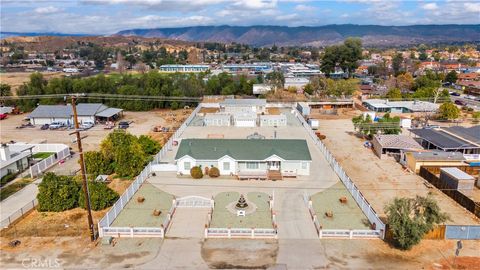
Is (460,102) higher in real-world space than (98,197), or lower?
lower

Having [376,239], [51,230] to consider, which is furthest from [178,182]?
[376,239]

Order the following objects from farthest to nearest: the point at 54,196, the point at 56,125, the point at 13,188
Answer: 1. the point at 56,125
2. the point at 13,188
3. the point at 54,196

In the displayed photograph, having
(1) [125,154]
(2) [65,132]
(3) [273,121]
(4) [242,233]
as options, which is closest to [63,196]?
(1) [125,154]

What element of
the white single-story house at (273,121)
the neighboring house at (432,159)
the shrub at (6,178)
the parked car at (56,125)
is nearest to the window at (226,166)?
the neighboring house at (432,159)

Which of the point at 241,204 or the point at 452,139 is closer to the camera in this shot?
the point at 241,204

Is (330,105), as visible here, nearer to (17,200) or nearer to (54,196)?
(54,196)

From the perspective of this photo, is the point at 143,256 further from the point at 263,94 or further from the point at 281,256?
the point at 263,94
